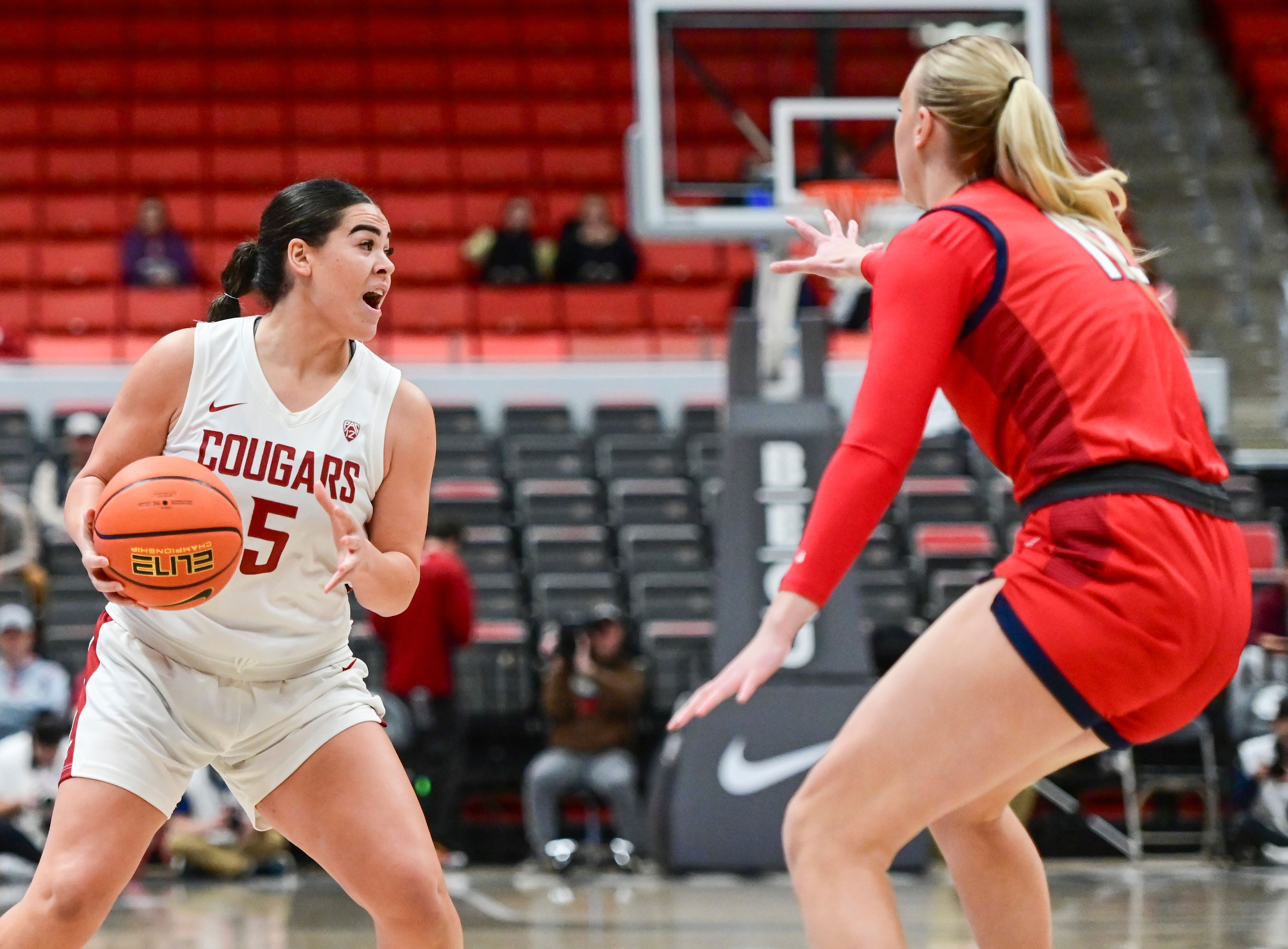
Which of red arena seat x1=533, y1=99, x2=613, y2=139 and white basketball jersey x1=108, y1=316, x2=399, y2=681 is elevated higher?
red arena seat x1=533, y1=99, x2=613, y2=139

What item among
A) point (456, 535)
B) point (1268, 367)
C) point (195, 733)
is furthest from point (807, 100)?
point (195, 733)

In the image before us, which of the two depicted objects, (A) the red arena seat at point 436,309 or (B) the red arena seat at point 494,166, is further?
(B) the red arena seat at point 494,166

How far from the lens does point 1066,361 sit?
288 centimetres

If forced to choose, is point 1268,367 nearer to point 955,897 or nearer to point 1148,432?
point 955,897

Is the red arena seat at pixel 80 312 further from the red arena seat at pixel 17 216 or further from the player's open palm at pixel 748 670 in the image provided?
the player's open palm at pixel 748 670

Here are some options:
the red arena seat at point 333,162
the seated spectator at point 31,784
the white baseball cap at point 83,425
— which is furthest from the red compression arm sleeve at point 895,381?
the red arena seat at point 333,162

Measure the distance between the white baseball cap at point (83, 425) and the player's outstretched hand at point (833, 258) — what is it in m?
7.72

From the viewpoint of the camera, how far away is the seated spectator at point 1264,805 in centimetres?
885

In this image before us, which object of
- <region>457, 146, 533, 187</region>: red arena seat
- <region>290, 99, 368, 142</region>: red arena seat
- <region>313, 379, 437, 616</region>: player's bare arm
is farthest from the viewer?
<region>290, 99, 368, 142</region>: red arena seat

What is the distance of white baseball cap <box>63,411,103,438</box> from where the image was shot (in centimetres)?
1089

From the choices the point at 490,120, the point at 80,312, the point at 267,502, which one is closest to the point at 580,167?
the point at 490,120

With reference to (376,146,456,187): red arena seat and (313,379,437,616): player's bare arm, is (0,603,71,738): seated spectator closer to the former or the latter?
(313,379,437,616): player's bare arm

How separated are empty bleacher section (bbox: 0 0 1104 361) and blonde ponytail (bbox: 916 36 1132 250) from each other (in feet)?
33.5

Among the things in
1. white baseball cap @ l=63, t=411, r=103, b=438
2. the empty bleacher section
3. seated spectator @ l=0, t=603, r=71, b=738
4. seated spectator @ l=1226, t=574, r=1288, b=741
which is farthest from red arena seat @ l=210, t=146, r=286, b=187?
seated spectator @ l=1226, t=574, r=1288, b=741
